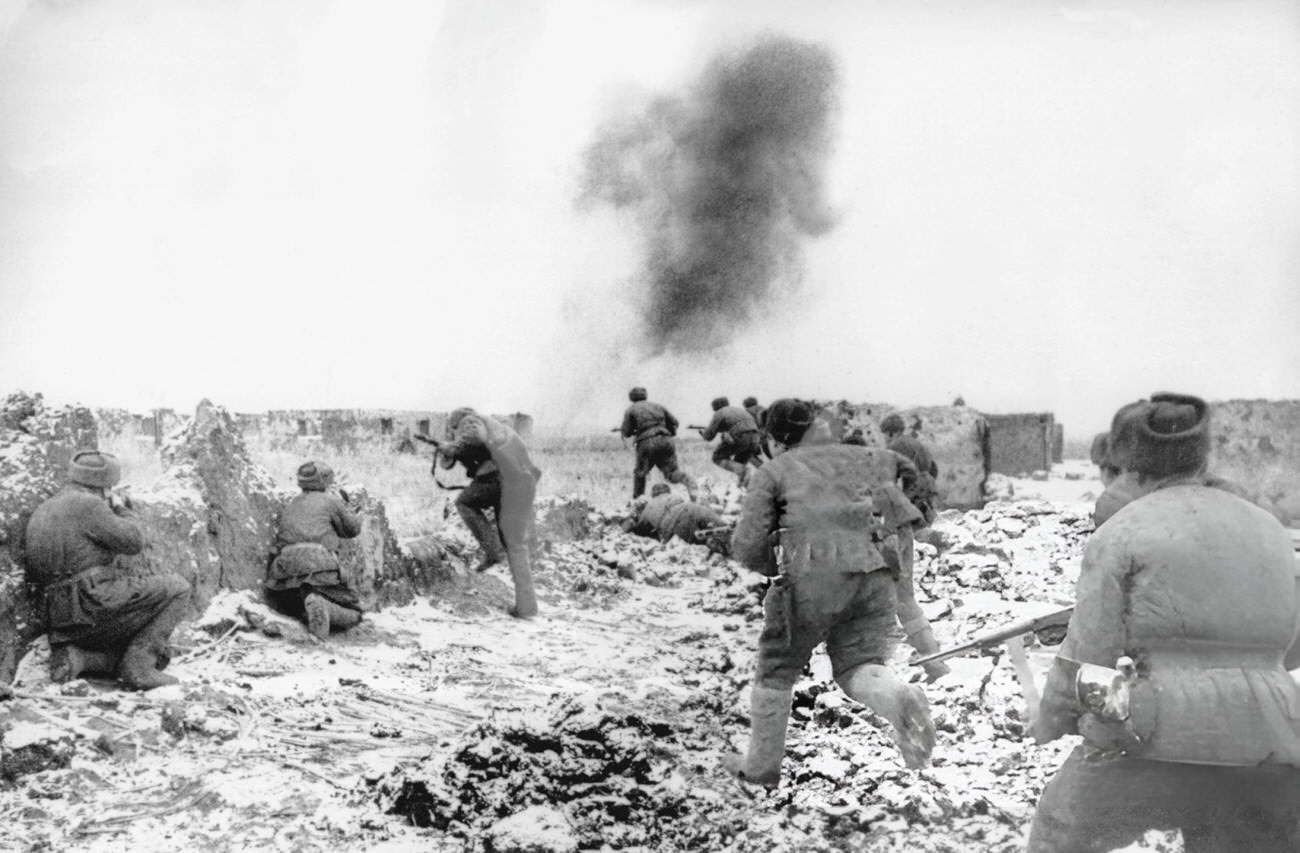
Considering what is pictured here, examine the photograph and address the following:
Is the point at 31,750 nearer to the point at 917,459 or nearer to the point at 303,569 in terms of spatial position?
the point at 303,569

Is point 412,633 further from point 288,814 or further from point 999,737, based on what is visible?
point 999,737

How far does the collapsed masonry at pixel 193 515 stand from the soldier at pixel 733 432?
1637mm

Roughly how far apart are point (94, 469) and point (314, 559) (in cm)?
112

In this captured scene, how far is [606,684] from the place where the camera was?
3.68 metres

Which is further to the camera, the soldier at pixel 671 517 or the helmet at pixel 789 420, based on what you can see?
the soldier at pixel 671 517

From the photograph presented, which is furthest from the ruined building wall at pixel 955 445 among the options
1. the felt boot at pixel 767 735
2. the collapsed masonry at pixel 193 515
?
the collapsed masonry at pixel 193 515

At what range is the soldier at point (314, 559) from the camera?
445 cm

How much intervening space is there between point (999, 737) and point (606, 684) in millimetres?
1365

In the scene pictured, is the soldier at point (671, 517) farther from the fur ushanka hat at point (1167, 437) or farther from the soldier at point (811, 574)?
the fur ushanka hat at point (1167, 437)

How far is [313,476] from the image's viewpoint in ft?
15.4

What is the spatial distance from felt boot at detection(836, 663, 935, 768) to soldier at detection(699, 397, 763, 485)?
4.86 ft

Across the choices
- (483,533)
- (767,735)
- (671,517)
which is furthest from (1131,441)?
(483,533)

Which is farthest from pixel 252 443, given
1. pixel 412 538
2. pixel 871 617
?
pixel 871 617

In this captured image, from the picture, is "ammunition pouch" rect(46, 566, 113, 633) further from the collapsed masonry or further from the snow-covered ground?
the snow-covered ground
